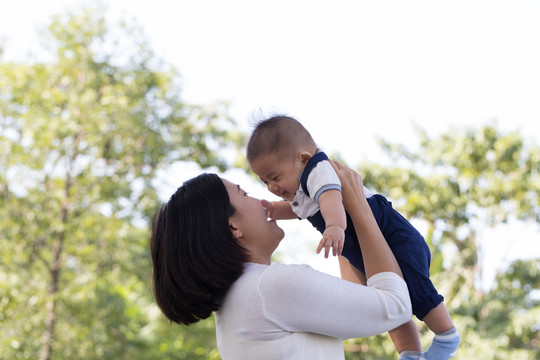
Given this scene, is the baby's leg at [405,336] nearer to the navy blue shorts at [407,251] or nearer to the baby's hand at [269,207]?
the navy blue shorts at [407,251]

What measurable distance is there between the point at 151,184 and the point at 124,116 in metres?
1.29

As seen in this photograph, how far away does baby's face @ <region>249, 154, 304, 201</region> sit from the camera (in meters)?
1.87

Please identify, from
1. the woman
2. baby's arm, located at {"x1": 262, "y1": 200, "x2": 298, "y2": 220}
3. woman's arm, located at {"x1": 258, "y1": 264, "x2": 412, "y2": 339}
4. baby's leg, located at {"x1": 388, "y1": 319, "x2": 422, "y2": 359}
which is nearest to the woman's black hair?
the woman

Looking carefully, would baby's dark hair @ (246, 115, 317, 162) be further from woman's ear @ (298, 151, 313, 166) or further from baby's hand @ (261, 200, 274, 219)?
baby's hand @ (261, 200, 274, 219)

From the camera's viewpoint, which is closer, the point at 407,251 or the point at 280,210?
the point at 407,251

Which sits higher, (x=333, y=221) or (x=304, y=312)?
(x=333, y=221)

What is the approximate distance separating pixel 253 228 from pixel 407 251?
0.43 m

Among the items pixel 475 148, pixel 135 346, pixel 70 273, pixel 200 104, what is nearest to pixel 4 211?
pixel 70 273

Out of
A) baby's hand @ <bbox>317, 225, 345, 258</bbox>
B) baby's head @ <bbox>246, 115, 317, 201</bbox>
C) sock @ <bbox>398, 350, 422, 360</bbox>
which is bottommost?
sock @ <bbox>398, 350, 422, 360</bbox>

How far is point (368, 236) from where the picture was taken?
60.2 inches

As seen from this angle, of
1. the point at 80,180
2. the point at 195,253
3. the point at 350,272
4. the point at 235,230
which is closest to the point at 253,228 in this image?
the point at 235,230

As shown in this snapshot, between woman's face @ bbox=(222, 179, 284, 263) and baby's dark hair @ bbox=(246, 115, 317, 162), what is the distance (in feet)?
1.05

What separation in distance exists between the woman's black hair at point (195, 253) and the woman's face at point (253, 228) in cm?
3

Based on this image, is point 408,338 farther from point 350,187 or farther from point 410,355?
point 350,187
